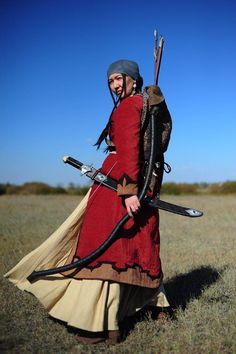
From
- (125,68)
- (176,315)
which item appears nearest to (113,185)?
(125,68)

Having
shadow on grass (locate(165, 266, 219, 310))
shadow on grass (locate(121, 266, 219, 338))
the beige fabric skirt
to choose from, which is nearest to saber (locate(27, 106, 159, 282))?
the beige fabric skirt

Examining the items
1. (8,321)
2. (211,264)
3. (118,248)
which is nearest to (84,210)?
(118,248)

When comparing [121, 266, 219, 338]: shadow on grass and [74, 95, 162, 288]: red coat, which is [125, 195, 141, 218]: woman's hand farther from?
[121, 266, 219, 338]: shadow on grass

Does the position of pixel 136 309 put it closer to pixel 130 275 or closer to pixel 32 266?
pixel 130 275

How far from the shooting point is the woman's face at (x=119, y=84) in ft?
13.8

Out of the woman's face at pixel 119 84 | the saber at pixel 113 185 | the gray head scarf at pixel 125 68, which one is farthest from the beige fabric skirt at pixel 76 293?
the gray head scarf at pixel 125 68

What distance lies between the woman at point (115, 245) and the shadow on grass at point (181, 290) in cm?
29

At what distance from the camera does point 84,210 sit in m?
4.46

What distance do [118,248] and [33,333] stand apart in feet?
3.38

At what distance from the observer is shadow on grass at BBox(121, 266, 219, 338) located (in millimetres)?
4746

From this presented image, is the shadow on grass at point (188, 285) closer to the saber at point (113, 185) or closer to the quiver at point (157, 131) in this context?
the saber at point (113, 185)

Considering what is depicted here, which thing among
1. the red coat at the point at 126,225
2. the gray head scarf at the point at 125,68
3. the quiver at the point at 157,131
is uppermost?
the gray head scarf at the point at 125,68

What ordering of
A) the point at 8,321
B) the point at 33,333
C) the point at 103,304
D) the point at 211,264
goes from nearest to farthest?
the point at 103,304
the point at 33,333
the point at 8,321
the point at 211,264

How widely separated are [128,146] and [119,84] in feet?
1.94
